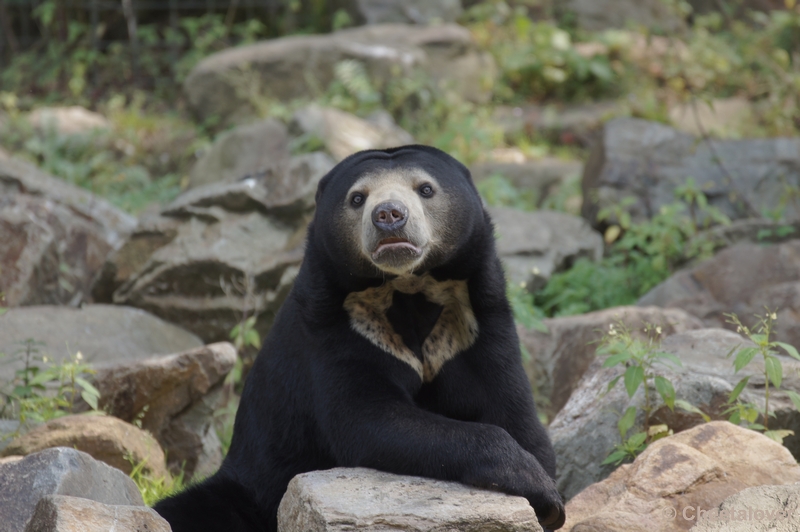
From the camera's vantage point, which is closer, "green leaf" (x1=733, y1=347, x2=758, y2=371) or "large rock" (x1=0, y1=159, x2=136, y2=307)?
"green leaf" (x1=733, y1=347, x2=758, y2=371)

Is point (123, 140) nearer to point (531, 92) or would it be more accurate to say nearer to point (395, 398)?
point (531, 92)

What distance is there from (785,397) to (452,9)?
11.9m

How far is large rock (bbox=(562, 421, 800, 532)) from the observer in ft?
10.1

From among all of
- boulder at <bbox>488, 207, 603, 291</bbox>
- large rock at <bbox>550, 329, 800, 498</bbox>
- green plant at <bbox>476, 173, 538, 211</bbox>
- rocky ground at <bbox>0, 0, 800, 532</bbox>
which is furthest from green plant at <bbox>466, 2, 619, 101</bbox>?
large rock at <bbox>550, 329, 800, 498</bbox>

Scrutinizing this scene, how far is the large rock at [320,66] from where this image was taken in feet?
39.8

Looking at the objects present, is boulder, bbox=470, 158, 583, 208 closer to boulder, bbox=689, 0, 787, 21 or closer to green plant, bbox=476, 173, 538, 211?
green plant, bbox=476, 173, 538, 211

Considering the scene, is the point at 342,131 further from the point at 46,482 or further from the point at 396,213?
the point at 46,482

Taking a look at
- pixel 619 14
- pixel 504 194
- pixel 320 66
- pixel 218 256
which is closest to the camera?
pixel 218 256

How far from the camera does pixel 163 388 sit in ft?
15.8

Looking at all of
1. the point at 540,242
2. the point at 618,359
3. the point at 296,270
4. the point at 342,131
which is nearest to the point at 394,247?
the point at 618,359

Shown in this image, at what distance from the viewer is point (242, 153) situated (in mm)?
10039

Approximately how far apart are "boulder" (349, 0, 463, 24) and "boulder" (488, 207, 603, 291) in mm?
7294

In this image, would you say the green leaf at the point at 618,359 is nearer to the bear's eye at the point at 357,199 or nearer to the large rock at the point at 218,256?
the bear's eye at the point at 357,199

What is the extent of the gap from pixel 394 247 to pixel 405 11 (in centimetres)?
1220
